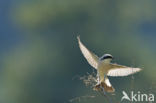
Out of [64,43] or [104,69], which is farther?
[64,43]

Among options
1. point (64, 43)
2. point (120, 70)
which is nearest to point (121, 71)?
point (120, 70)

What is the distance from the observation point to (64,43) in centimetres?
2072

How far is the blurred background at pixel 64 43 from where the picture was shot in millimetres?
18333

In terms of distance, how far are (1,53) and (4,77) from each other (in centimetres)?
237

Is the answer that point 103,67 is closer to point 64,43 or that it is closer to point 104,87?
point 104,87

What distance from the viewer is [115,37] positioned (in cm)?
2152

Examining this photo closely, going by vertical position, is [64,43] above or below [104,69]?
above

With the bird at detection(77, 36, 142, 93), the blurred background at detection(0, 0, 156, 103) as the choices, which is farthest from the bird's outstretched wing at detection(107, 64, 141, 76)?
the blurred background at detection(0, 0, 156, 103)

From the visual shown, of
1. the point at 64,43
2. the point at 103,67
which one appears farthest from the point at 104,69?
the point at 64,43

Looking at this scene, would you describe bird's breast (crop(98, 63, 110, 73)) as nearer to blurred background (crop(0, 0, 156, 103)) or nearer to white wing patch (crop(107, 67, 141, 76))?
white wing patch (crop(107, 67, 141, 76))

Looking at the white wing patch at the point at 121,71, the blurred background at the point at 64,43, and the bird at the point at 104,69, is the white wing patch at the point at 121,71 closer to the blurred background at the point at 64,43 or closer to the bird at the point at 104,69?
the bird at the point at 104,69

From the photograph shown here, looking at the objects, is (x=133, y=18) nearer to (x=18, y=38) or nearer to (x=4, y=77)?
(x=18, y=38)

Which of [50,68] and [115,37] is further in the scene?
[115,37]

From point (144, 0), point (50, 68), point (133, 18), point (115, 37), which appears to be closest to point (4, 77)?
point (50, 68)
